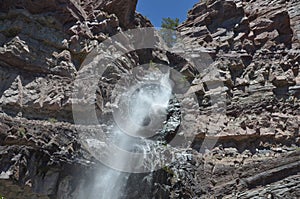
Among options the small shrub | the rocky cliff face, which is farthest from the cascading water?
the small shrub

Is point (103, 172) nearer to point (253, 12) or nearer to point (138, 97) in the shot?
point (138, 97)

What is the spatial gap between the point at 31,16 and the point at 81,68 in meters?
3.14

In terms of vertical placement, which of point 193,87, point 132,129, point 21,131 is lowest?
point 21,131

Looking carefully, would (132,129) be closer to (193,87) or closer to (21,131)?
(193,87)

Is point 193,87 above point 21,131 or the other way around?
above

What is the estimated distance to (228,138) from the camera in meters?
13.5

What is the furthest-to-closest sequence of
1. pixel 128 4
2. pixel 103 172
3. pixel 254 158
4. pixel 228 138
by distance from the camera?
pixel 128 4
pixel 228 138
pixel 254 158
pixel 103 172

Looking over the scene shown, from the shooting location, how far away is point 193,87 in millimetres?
16641

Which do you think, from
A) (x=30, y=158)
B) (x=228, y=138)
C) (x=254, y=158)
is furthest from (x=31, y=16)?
(x=254, y=158)

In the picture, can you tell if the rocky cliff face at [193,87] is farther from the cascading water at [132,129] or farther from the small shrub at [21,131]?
the cascading water at [132,129]

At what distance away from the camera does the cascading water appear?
37.0 feet

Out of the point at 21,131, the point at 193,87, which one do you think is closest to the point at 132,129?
the point at 193,87

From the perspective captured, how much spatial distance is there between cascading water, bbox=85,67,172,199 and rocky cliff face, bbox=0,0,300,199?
46cm

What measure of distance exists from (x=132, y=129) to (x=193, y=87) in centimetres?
404
